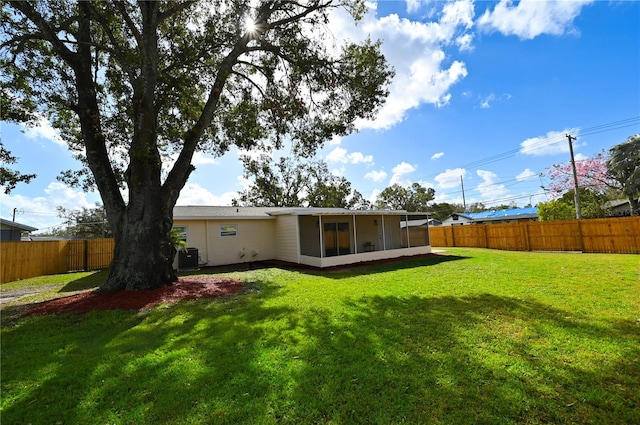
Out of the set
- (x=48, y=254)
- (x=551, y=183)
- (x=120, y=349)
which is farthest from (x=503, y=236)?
(x=48, y=254)

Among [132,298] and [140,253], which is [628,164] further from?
[132,298]

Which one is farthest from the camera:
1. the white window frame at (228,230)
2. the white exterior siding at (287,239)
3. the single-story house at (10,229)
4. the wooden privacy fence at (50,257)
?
the single-story house at (10,229)

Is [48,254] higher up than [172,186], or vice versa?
[172,186]

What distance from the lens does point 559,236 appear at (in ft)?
48.5

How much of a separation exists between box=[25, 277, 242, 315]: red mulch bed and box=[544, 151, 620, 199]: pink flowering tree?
27860 mm

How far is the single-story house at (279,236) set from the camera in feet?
43.4

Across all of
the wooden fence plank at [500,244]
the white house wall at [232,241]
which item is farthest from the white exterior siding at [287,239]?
the wooden fence plank at [500,244]

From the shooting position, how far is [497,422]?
87.1 inches

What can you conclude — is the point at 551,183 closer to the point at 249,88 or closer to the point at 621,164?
the point at 621,164

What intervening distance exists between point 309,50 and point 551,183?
2624cm

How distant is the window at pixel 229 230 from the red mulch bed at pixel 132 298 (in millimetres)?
5773

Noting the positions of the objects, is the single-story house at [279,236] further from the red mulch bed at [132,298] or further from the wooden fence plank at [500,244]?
the red mulch bed at [132,298]

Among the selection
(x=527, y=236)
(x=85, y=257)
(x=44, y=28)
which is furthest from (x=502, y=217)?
(x=44, y=28)

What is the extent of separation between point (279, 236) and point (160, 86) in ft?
28.3
